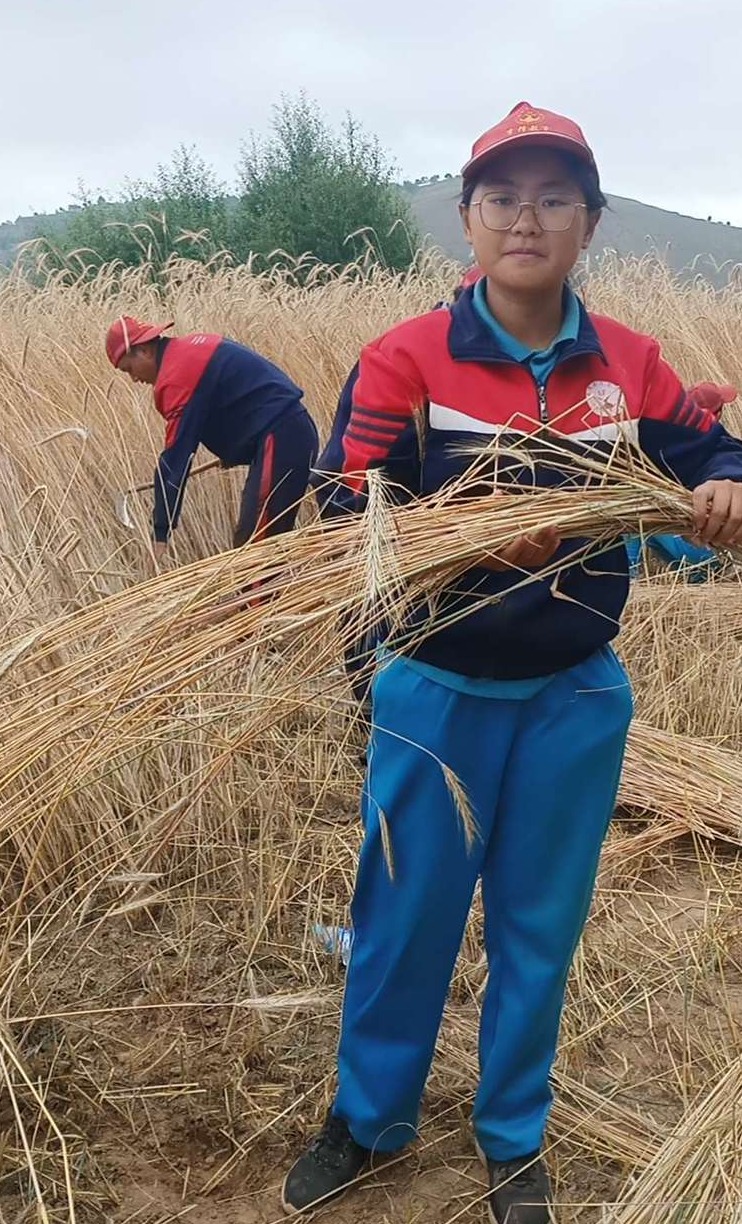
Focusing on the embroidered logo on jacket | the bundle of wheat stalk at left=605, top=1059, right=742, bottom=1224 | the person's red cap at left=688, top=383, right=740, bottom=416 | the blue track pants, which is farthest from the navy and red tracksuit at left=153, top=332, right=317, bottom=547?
the bundle of wheat stalk at left=605, top=1059, right=742, bottom=1224

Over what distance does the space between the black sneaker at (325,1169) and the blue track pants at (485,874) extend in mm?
52

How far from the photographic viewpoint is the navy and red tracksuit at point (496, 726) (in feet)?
4.29

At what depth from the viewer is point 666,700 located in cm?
313

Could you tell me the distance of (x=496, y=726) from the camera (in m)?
1.38

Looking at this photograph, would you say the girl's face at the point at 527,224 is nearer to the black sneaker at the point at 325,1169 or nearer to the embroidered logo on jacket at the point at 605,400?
the embroidered logo on jacket at the point at 605,400

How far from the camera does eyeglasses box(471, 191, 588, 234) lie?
1303mm

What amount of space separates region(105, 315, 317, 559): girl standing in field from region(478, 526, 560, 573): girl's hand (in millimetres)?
2226

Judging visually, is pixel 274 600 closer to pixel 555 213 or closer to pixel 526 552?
pixel 526 552

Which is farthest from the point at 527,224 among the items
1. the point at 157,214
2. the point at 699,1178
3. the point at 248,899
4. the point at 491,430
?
the point at 157,214

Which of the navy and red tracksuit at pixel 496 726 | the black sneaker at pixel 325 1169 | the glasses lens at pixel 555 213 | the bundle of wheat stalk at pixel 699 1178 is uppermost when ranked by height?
the glasses lens at pixel 555 213

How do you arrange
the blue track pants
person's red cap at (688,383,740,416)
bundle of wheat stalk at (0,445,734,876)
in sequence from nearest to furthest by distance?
bundle of wheat stalk at (0,445,734,876) → the blue track pants → person's red cap at (688,383,740,416)

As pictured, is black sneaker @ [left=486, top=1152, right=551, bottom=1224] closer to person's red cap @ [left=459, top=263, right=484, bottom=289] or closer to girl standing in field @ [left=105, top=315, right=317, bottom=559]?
person's red cap @ [left=459, top=263, right=484, bottom=289]

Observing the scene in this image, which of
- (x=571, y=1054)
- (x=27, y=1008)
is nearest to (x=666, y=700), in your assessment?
(x=571, y=1054)

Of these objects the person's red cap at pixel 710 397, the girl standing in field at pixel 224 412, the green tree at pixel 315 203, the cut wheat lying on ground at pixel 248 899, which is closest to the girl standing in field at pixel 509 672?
the cut wheat lying on ground at pixel 248 899
